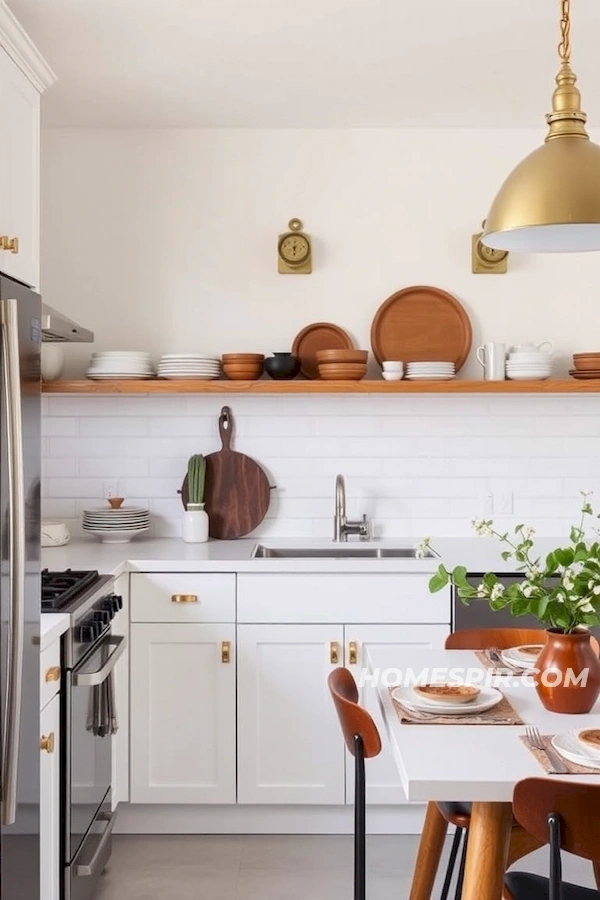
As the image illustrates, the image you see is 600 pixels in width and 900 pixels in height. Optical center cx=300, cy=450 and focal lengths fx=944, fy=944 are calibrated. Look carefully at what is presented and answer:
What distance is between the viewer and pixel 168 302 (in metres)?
4.17

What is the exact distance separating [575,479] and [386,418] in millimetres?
874

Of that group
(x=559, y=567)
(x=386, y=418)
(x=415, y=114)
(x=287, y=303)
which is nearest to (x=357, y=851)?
(x=559, y=567)

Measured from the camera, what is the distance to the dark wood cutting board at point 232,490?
162 inches

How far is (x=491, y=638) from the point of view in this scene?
2811 mm

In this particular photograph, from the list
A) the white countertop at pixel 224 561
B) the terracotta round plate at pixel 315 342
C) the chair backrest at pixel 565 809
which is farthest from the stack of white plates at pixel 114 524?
the chair backrest at pixel 565 809

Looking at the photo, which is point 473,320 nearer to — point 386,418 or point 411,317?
point 411,317

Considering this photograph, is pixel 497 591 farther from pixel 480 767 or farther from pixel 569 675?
pixel 480 767

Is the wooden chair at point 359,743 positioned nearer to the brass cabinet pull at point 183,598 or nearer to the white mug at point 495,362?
the brass cabinet pull at point 183,598

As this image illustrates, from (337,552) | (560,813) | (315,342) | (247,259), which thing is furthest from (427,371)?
(560,813)

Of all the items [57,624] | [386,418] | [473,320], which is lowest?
[57,624]

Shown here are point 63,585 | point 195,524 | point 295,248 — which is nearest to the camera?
point 63,585

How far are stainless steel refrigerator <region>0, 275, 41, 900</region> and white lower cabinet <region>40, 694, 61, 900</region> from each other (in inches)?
6.5

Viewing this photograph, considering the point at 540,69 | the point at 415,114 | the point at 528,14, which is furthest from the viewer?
the point at 415,114

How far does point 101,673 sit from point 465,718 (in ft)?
3.87
